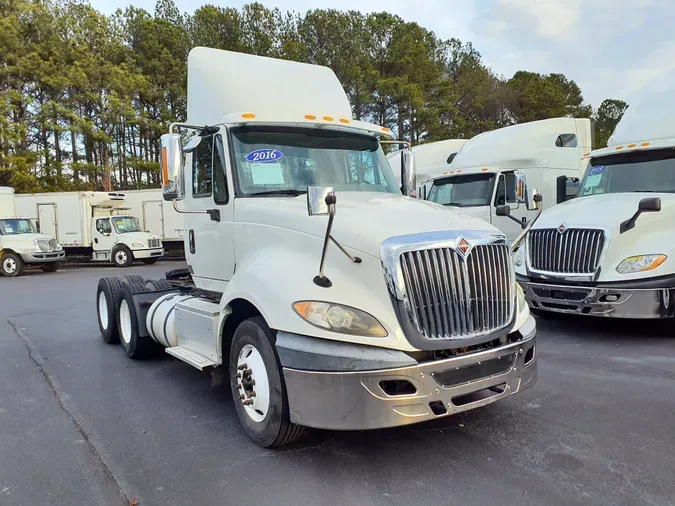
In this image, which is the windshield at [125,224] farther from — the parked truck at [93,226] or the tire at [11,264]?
the tire at [11,264]

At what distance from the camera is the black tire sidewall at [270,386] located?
3.38 meters

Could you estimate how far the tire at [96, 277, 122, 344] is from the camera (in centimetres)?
685

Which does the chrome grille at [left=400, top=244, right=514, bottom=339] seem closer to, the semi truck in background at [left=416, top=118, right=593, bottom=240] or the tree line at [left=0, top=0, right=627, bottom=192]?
the semi truck in background at [left=416, top=118, right=593, bottom=240]

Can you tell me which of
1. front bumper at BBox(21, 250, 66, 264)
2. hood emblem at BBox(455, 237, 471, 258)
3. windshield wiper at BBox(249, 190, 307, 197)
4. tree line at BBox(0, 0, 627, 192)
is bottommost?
front bumper at BBox(21, 250, 66, 264)

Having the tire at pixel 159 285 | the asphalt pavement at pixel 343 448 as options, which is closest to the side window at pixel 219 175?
the asphalt pavement at pixel 343 448

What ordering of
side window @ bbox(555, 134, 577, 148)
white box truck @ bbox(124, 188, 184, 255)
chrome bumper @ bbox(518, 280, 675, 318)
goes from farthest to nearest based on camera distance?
white box truck @ bbox(124, 188, 184, 255)
side window @ bbox(555, 134, 577, 148)
chrome bumper @ bbox(518, 280, 675, 318)

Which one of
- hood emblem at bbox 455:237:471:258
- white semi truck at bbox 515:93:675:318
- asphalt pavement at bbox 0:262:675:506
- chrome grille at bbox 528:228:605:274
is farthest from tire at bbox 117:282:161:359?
chrome grille at bbox 528:228:605:274

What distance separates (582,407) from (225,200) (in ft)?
11.6

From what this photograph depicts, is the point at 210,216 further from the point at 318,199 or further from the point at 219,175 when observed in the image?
the point at 318,199

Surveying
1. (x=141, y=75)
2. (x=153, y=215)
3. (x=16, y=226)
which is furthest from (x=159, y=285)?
(x=141, y=75)

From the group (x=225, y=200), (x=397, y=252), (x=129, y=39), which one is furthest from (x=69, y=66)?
(x=397, y=252)

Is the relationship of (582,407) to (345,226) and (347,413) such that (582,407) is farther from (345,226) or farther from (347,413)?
(345,226)

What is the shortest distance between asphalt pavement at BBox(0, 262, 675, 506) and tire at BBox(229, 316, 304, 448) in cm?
16

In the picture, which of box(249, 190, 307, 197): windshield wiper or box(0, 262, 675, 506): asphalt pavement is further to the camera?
box(249, 190, 307, 197): windshield wiper
